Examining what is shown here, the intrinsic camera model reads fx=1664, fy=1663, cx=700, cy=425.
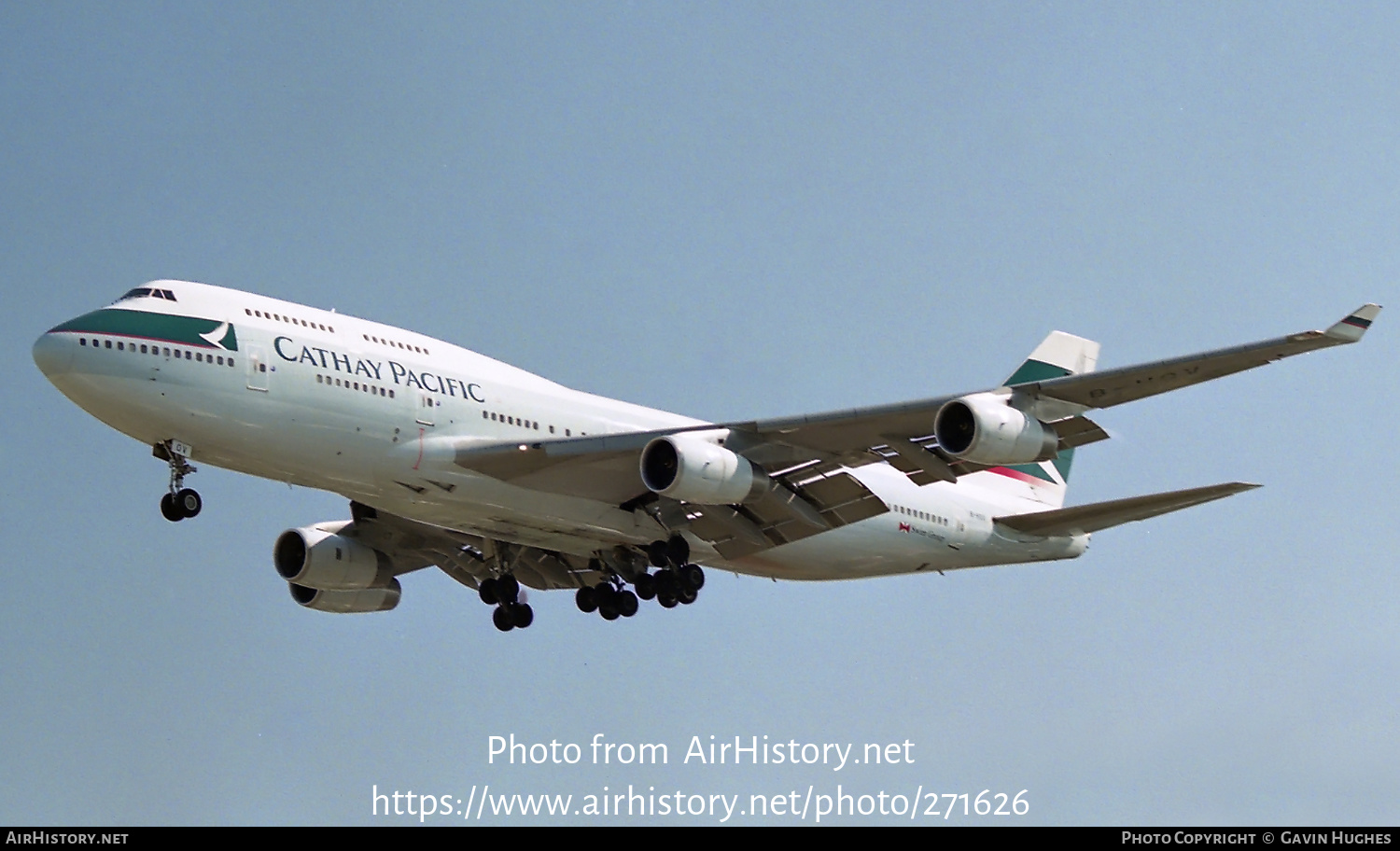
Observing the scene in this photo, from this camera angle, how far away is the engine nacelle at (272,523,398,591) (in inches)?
1490

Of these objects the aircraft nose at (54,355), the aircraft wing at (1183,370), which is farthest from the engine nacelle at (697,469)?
the aircraft nose at (54,355)

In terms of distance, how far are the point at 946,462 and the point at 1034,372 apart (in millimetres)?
12948

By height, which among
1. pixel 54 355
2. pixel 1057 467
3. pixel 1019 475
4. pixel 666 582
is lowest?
pixel 666 582

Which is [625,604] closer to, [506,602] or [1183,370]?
[506,602]

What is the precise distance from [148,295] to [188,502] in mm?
3803

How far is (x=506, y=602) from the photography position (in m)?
38.2

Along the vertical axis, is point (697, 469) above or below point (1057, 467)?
below

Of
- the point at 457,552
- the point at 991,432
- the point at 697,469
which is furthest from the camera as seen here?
the point at 457,552

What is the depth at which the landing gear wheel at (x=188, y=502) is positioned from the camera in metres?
29.9

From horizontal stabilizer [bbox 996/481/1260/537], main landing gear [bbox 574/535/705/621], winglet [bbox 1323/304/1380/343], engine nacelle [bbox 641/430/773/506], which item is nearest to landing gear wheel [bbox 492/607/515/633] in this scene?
main landing gear [bbox 574/535/705/621]

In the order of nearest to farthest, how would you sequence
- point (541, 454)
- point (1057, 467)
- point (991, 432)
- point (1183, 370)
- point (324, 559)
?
point (1183, 370) < point (991, 432) < point (541, 454) < point (324, 559) < point (1057, 467)

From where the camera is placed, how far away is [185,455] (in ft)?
98.2

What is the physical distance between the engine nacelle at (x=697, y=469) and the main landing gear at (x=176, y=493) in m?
8.31

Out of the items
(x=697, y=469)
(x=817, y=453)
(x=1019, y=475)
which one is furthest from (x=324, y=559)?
(x=1019, y=475)
